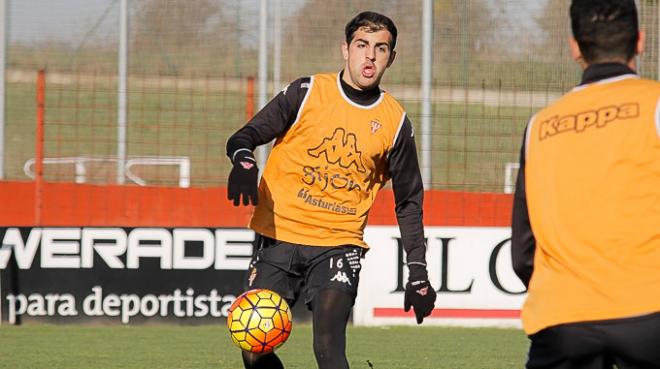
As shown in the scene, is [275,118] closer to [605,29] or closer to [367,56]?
[367,56]

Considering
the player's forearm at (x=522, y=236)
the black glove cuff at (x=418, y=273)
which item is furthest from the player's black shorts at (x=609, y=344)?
the black glove cuff at (x=418, y=273)

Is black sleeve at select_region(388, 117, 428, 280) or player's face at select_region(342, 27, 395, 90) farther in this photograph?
black sleeve at select_region(388, 117, 428, 280)

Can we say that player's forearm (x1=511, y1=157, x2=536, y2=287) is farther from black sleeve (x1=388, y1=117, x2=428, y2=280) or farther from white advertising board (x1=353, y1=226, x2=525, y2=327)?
white advertising board (x1=353, y1=226, x2=525, y2=327)

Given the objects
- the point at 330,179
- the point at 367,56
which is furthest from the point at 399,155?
the point at 367,56

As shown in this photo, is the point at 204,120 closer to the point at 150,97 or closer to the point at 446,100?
the point at 150,97

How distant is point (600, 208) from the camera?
356 cm

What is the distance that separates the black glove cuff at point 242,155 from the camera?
5668 mm

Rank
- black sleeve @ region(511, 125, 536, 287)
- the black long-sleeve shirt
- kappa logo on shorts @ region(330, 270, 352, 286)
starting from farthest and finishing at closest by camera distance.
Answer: the black long-sleeve shirt
kappa logo on shorts @ region(330, 270, 352, 286)
black sleeve @ region(511, 125, 536, 287)

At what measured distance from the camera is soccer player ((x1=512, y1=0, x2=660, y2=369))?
3.55 meters

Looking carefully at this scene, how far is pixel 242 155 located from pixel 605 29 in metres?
2.40

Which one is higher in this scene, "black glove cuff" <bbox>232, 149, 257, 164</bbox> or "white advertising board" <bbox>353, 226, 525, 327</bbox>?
"black glove cuff" <bbox>232, 149, 257, 164</bbox>

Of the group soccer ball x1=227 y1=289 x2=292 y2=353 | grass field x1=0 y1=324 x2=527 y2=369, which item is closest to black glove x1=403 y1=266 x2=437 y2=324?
soccer ball x1=227 y1=289 x2=292 y2=353

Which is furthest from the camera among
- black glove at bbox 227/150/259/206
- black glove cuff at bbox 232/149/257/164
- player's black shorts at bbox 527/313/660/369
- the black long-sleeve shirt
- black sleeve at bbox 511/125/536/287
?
the black long-sleeve shirt

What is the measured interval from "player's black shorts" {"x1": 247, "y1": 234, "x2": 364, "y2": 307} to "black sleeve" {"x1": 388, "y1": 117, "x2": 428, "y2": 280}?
1.01 ft
